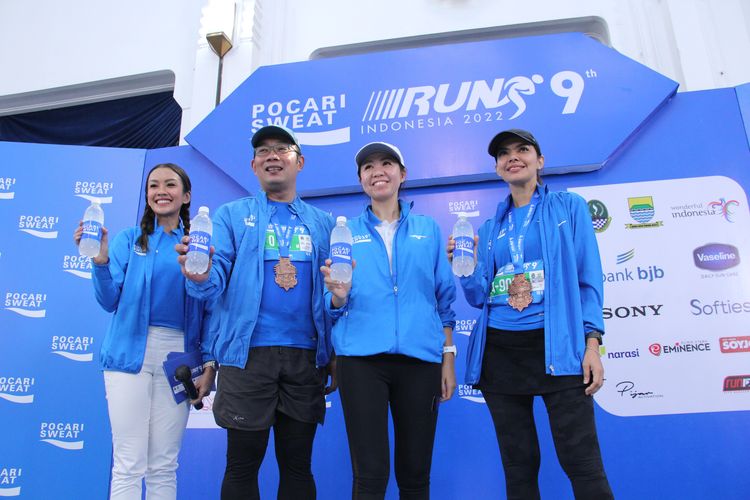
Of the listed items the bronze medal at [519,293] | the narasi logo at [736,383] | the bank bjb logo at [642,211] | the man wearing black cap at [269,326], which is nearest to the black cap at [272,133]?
the man wearing black cap at [269,326]

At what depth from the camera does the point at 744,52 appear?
369cm

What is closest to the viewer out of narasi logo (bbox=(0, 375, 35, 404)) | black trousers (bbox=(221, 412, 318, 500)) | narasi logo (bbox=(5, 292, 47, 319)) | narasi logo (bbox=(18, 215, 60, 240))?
black trousers (bbox=(221, 412, 318, 500))

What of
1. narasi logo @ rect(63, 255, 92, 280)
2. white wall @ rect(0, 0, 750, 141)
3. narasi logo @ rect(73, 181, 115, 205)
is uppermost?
white wall @ rect(0, 0, 750, 141)

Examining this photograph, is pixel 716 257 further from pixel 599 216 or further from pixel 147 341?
pixel 147 341

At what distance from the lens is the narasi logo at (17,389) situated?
319cm

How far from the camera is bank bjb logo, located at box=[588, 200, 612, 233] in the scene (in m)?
2.91

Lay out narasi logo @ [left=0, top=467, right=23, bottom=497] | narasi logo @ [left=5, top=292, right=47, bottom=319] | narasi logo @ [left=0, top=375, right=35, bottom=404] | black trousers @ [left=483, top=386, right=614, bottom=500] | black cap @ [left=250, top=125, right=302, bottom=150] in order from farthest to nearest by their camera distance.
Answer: narasi logo @ [left=5, top=292, right=47, bottom=319], narasi logo @ [left=0, top=375, right=35, bottom=404], narasi logo @ [left=0, top=467, right=23, bottom=497], black cap @ [left=250, top=125, right=302, bottom=150], black trousers @ [left=483, top=386, right=614, bottom=500]

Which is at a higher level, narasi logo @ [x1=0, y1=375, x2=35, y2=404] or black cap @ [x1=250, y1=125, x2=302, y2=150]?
black cap @ [x1=250, y1=125, x2=302, y2=150]

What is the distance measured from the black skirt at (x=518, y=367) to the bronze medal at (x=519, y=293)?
0.09 m

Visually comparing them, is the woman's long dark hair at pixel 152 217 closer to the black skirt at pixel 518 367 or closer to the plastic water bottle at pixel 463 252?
the plastic water bottle at pixel 463 252

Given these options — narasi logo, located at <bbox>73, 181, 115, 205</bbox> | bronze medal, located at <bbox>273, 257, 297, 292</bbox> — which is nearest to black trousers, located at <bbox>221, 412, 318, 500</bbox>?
bronze medal, located at <bbox>273, 257, 297, 292</bbox>

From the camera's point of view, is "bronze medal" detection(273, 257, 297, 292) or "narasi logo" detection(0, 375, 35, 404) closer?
"bronze medal" detection(273, 257, 297, 292)

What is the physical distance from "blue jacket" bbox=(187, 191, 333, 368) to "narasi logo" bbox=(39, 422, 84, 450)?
6.32 feet

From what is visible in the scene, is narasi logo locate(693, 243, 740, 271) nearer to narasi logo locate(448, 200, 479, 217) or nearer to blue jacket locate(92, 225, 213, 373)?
narasi logo locate(448, 200, 479, 217)
